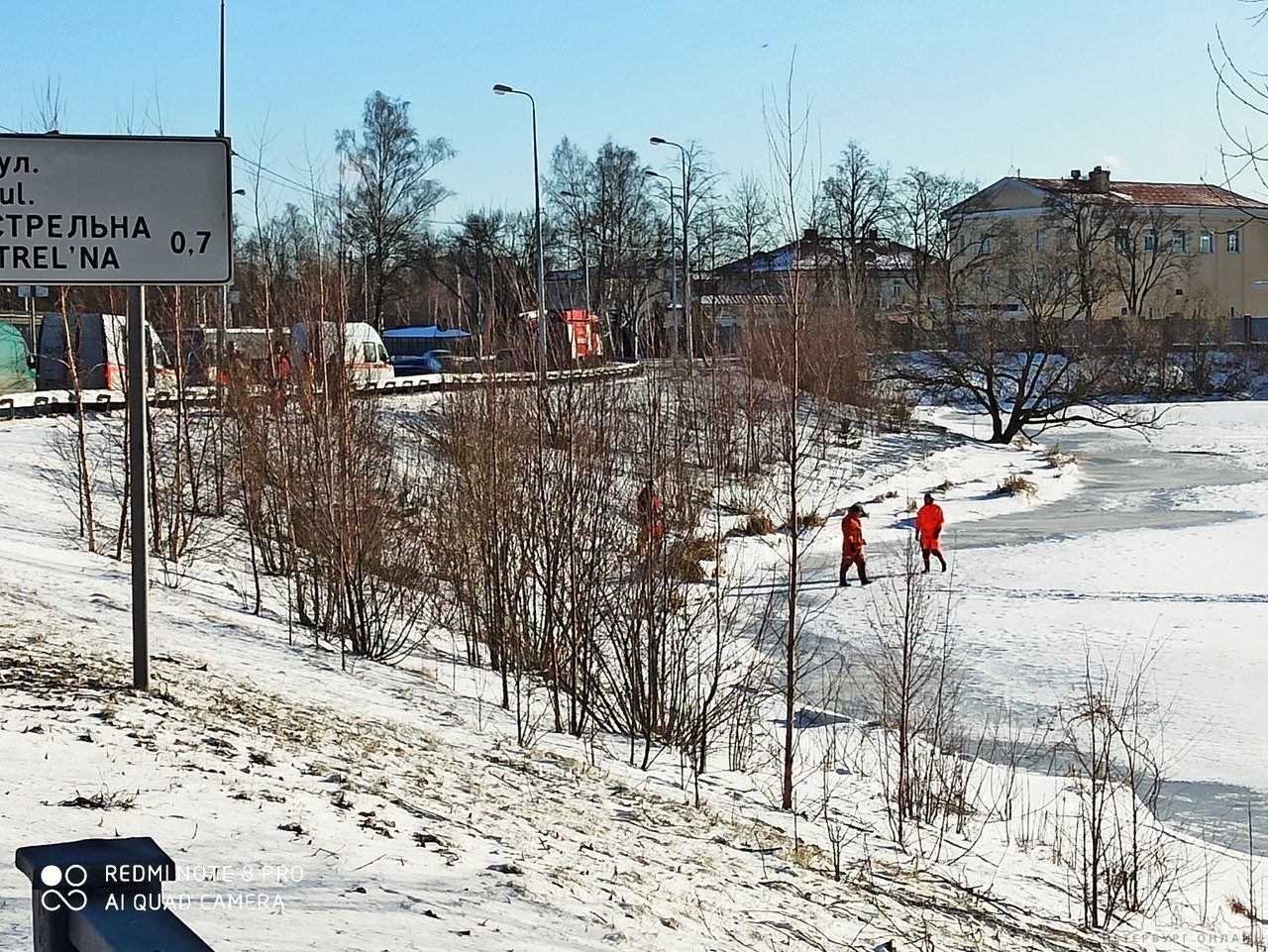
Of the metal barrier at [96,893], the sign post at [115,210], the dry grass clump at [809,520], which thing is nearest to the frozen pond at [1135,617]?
the dry grass clump at [809,520]

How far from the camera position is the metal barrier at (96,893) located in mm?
1967

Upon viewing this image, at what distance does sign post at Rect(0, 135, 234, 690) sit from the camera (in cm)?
703

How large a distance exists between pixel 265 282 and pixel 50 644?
7.12 m

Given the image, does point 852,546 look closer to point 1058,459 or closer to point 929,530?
point 929,530

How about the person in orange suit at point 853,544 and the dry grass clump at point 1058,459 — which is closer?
the person in orange suit at point 853,544

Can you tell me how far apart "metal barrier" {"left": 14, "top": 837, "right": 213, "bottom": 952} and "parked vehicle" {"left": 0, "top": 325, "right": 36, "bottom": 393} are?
112ft

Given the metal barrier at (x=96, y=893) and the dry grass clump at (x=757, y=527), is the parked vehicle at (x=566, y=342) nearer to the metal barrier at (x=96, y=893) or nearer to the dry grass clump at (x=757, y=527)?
the metal barrier at (x=96, y=893)

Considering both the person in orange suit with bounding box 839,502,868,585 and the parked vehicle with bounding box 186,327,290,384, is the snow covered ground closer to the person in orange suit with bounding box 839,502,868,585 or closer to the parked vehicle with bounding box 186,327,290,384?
the parked vehicle with bounding box 186,327,290,384

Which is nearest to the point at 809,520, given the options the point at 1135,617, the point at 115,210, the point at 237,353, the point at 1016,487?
the point at 115,210

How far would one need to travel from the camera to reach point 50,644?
8.83 m

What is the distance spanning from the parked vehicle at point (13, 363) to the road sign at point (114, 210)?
28689 mm

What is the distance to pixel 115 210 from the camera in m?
7.21

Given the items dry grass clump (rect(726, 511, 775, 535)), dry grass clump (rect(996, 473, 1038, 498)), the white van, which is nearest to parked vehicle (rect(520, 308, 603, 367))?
the white van

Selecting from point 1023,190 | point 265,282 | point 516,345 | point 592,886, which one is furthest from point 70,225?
point 1023,190
